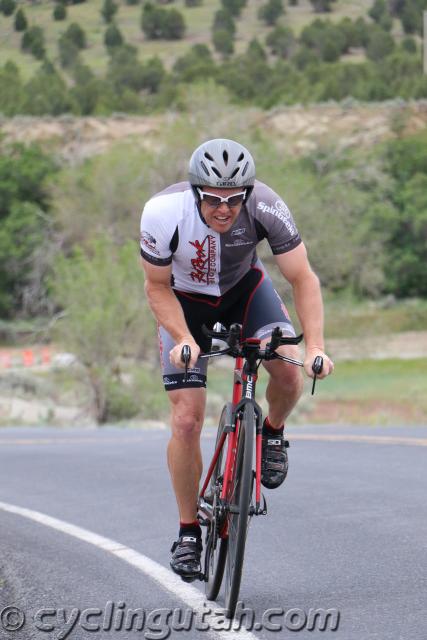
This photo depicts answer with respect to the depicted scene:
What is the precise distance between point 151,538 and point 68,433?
11.9 m

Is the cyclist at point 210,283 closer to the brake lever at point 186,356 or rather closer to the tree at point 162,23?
the brake lever at point 186,356

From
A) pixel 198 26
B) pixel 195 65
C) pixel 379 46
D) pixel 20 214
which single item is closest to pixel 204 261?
pixel 20 214

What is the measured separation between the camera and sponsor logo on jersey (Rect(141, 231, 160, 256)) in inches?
241

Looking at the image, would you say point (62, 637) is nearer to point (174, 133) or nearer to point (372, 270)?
point (174, 133)

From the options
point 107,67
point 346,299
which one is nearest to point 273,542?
point 346,299

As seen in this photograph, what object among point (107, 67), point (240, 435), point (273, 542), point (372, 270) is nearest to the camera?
point (240, 435)

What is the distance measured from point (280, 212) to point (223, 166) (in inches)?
17.8

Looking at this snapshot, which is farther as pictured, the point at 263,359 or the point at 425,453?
the point at 425,453

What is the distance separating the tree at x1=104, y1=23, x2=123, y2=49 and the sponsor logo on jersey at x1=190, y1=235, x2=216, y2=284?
9713 cm

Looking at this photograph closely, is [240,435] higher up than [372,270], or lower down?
lower down

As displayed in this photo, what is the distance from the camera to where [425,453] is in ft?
38.6

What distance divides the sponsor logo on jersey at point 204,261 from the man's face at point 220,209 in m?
0.12

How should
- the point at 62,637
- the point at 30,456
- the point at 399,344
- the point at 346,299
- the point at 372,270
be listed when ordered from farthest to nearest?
the point at 399,344 → the point at 372,270 → the point at 346,299 → the point at 30,456 → the point at 62,637

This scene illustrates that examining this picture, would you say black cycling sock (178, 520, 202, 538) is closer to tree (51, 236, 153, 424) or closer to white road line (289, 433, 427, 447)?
white road line (289, 433, 427, 447)
